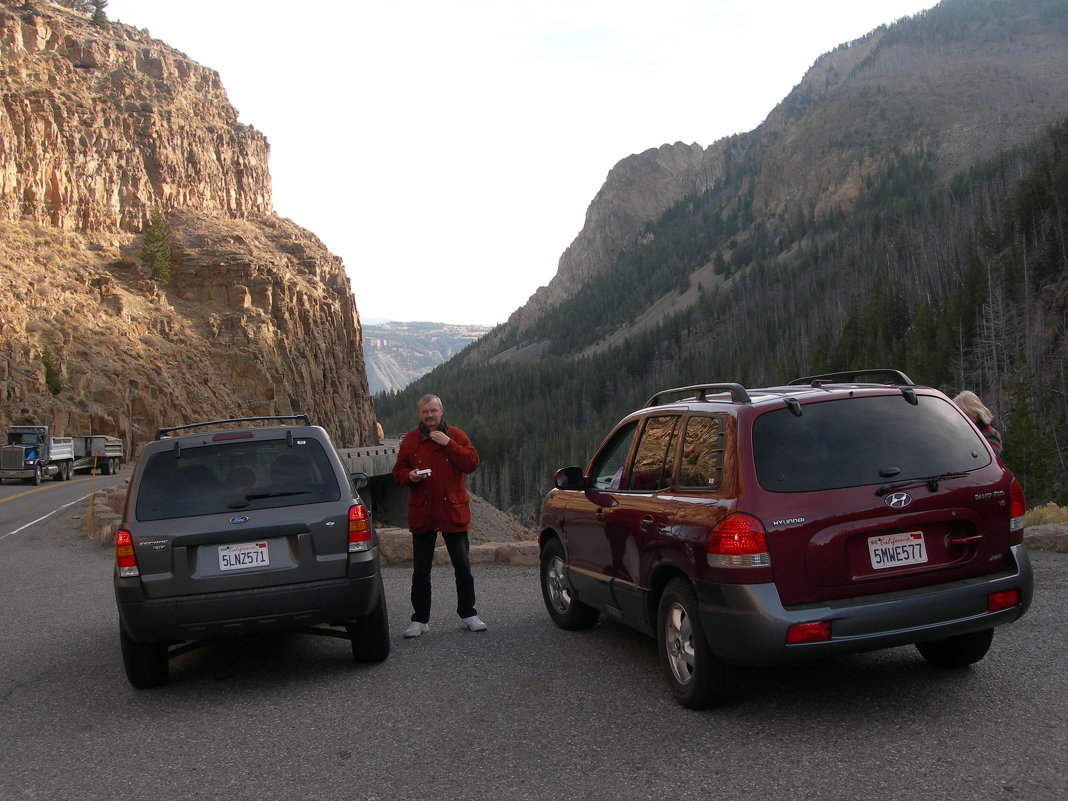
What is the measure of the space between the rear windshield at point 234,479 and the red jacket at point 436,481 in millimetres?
1143

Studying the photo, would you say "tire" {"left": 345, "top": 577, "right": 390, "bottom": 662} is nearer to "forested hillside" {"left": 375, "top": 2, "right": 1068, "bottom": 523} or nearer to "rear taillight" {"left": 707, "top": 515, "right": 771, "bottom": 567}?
"rear taillight" {"left": 707, "top": 515, "right": 771, "bottom": 567}

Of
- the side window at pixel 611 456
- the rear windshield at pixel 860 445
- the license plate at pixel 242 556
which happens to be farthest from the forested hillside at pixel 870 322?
the license plate at pixel 242 556

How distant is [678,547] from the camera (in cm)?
546

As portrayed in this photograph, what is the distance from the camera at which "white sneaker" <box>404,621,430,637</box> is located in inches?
307

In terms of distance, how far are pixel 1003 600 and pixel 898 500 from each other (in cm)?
87

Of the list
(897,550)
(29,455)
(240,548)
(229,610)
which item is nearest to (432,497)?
(240,548)

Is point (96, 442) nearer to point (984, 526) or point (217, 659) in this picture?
point (217, 659)

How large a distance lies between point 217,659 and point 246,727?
2.05 m

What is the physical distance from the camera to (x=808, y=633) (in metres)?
4.87

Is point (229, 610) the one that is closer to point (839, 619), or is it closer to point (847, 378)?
point (839, 619)

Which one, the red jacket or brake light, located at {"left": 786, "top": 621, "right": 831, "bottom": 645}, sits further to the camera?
the red jacket

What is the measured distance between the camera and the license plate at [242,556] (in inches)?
247

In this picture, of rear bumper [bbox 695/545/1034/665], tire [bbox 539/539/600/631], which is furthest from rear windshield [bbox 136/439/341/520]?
rear bumper [bbox 695/545/1034/665]

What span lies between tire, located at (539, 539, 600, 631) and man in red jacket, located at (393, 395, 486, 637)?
62 centimetres
